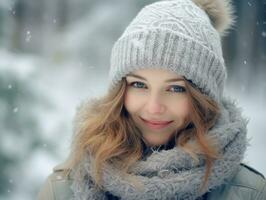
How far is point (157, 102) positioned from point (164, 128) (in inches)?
5.0

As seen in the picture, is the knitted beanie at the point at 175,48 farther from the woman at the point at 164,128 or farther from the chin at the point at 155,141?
the chin at the point at 155,141

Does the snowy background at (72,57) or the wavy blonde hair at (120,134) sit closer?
the wavy blonde hair at (120,134)

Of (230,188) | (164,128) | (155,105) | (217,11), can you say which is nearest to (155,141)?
(164,128)

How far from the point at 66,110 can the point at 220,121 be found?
332 centimetres

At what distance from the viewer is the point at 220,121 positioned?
2199 mm

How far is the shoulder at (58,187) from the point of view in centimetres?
224

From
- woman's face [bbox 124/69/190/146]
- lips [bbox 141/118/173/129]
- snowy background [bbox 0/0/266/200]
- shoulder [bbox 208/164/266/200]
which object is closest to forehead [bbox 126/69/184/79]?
woman's face [bbox 124/69/190/146]

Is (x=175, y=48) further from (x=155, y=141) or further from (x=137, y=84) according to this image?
(x=155, y=141)

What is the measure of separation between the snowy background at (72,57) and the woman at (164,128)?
2.70 m

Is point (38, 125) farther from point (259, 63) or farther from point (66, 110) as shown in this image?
point (259, 63)

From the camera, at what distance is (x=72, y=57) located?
5805 mm

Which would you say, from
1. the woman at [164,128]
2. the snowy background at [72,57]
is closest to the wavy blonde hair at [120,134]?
the woman at [164,128]

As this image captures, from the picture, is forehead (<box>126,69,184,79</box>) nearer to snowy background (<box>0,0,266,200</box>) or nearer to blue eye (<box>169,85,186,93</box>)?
blue eye (<box>169,85,186,93</box>)

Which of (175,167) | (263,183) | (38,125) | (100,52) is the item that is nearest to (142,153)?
(175,167)
